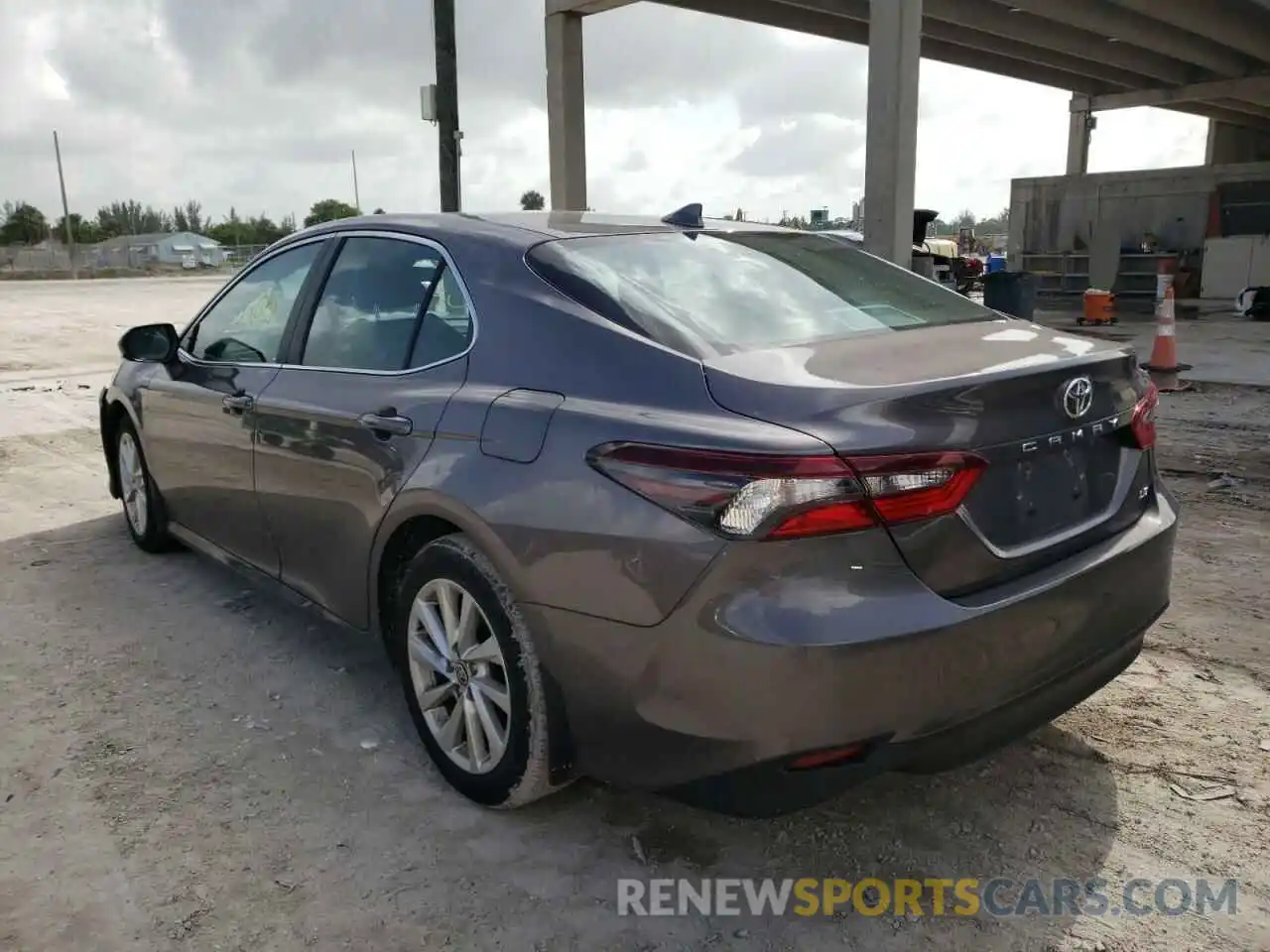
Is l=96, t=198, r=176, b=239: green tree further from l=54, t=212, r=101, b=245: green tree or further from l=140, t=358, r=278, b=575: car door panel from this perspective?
l=140, t=358, r=278, b=575: car door panel

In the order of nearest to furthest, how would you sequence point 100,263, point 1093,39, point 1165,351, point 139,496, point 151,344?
1. point 151,344
2. point 139,496
3. point 1165,351
4. point 1093,39
5. point 100,263

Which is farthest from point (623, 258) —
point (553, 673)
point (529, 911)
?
point (529, 911)

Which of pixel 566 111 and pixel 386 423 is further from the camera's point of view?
pixel 566 111

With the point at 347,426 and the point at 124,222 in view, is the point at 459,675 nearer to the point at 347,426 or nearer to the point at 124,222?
the point at 347,426

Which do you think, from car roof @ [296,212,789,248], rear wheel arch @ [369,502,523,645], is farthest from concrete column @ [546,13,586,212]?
rear wheel arch @ [369,502,523,645]

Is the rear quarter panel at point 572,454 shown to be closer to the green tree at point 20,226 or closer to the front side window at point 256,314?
the front side window at point 256,314

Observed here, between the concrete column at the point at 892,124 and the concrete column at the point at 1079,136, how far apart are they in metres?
22.5

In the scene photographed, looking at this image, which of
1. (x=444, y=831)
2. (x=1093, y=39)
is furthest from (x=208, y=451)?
(x=1093, y=39)

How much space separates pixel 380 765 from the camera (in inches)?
120

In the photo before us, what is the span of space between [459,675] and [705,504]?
1.04 m

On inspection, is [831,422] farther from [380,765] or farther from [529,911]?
[380,765]

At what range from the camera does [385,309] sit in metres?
3.21

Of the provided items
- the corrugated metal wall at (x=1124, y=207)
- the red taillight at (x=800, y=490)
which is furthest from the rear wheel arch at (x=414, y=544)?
the corrugated metal wall at (x=1124, y=207)

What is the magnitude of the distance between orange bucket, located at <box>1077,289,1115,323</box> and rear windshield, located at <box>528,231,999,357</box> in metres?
14.1
